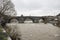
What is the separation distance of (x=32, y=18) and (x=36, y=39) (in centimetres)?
5468

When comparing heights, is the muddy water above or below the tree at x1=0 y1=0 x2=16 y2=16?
below

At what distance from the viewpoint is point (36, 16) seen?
68.8m

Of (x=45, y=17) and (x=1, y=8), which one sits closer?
(x=1, y=8)

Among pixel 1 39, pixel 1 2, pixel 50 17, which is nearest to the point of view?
pixel 1 39

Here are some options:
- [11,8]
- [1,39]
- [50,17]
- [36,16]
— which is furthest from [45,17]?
[1,39]

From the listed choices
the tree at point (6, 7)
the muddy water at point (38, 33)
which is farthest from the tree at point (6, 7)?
the muddy water at point (38, 33)

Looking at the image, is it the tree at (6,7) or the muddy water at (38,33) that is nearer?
the muddy water at (38,33)

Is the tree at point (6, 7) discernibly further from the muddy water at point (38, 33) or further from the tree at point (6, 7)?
the muddy water at point (38, 33)

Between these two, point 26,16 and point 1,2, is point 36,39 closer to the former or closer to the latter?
point 1,2

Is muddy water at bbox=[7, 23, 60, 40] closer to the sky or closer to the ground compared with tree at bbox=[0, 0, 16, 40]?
closer to the ground

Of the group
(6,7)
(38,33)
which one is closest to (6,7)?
(6,7)

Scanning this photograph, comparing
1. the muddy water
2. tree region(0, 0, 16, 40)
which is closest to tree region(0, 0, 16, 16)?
tree region(0, 0, 16, 40)

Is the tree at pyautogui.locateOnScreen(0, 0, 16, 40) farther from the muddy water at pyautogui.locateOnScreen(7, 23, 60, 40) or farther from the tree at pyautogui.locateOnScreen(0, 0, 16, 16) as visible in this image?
the muddy water at pyautogui.locateOnScreen(7, 23, 60, 40)

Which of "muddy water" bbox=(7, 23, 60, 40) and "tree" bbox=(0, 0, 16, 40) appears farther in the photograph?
"tree" bbox=(0, 0, 16, 40)
